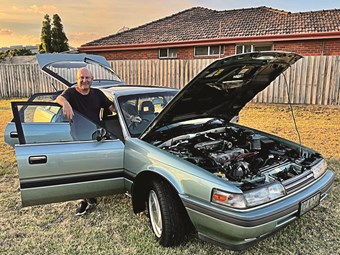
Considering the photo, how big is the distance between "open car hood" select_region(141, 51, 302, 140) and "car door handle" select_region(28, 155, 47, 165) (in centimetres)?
103

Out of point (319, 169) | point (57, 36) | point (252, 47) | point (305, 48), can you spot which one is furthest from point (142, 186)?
point (57, 36)

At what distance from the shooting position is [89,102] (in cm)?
362

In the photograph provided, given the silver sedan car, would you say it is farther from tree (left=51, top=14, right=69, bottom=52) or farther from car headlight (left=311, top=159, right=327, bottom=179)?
tree (left=51, top=14, right=69, bottom=52)

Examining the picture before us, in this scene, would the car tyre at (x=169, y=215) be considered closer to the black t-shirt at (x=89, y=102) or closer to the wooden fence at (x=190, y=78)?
the black t-shirt at (x=89, y=102)

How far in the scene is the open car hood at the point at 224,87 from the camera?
2.74 meters

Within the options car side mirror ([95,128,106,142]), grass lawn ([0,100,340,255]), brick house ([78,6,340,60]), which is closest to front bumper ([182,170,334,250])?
grass lawn ([0,100,340,255])

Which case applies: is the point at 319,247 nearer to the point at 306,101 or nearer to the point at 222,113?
the point at 222,113

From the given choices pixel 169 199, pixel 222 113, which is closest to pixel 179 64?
pixel 222 113

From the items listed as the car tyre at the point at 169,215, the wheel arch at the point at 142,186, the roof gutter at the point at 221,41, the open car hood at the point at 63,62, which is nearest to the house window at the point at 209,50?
the roof gutter at the point at 221,41

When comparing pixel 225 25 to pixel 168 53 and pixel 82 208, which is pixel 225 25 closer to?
pixel 168 53

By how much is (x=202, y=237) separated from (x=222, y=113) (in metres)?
2.05

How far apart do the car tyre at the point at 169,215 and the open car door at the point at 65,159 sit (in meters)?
0.62

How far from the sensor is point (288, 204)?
2396 mm

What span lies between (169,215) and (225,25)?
14.8 metres
